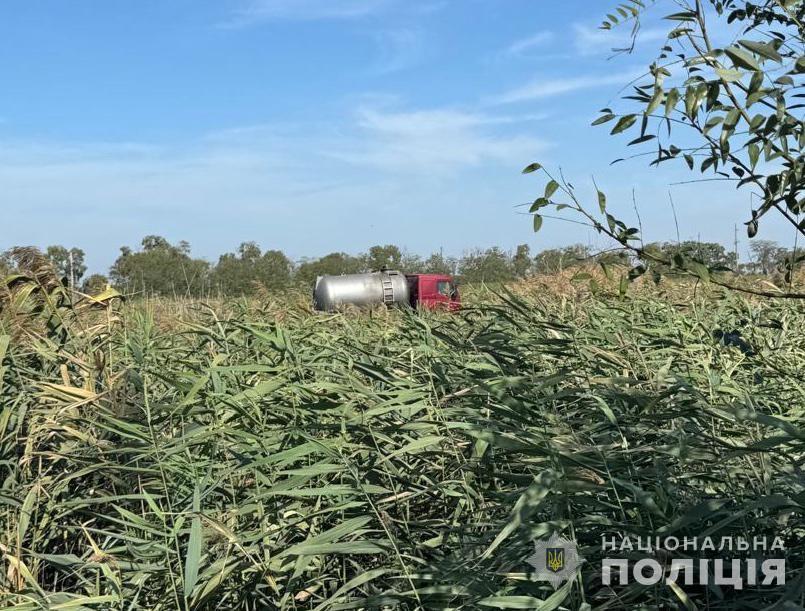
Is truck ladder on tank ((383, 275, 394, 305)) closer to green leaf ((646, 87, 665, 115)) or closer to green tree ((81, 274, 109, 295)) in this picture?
green tree ((81, 274, 109, 295))

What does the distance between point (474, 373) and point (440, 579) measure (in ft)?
3.42

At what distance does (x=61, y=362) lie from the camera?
3520 millimetres

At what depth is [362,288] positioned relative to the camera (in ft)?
65.5

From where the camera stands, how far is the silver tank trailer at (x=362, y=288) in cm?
1967

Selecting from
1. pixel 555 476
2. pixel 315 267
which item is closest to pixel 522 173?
pixel 555 476

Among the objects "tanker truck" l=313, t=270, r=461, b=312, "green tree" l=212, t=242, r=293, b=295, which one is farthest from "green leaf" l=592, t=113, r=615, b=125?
"green tree" l=212, t=242, r=293, b=295

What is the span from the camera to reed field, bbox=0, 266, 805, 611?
6.60 ft

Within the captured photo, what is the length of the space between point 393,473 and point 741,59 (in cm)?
A: 159

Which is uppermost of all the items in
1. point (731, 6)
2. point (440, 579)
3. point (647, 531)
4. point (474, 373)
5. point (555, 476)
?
point (731, 6)

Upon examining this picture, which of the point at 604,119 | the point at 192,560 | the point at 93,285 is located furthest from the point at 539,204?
the point at 93,285

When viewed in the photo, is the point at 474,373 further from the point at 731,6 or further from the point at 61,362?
the point at 61,362

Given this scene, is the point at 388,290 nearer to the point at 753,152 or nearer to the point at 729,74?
the point at 753,152

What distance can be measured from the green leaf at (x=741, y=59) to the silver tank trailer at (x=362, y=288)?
1795 centimetres

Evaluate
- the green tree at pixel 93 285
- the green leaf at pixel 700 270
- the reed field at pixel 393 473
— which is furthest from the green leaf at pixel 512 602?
the green tree at pixel 93 285
